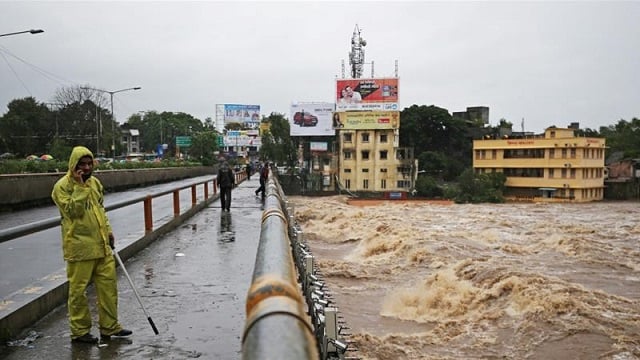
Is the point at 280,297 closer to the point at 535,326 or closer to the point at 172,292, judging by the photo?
the point at 172,292

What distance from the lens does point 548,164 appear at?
200 feet

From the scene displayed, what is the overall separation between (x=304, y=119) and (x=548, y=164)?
89.1 ft

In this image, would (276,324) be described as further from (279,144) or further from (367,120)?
(279,144)

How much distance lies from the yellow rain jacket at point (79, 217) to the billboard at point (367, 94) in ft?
195

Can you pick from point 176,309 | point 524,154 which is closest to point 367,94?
point 524,154

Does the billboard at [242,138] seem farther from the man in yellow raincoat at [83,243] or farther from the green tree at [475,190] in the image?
the man in yellow raincoat at [83,243]

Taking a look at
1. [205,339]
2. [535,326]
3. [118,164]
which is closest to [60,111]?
[118,164]

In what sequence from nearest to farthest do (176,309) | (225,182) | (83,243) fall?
(83,243) → (176,309) → (225,182)

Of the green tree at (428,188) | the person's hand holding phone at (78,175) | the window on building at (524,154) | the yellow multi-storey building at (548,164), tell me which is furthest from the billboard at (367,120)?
the person's hand holding phone at (78,175)

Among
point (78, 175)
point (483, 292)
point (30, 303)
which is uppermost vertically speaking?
point (78, 175)

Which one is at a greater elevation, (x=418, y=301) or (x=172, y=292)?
(x=172, y=292)

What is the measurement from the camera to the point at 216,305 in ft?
19.6

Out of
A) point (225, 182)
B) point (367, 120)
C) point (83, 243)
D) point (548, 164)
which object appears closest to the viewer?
point (83, 243)

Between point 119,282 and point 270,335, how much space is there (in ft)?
19.9
